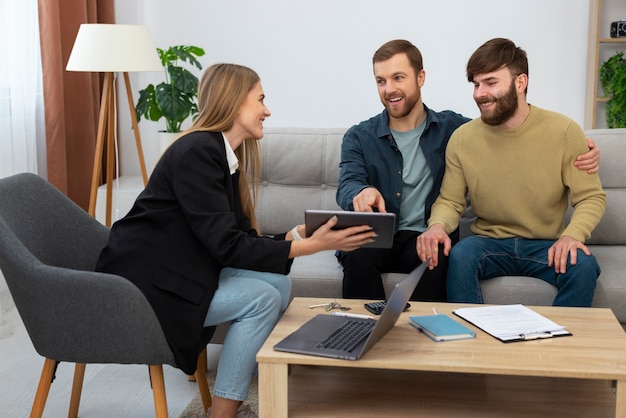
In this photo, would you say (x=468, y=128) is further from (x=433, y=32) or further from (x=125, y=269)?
(x=433, y=32)

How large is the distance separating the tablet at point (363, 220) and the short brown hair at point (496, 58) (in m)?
0.83

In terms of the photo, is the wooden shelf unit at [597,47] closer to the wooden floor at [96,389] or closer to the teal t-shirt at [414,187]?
the teal t-shirt at [414,187]

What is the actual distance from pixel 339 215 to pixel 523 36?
278cm

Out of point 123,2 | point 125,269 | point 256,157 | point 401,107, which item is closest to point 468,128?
point 401,107

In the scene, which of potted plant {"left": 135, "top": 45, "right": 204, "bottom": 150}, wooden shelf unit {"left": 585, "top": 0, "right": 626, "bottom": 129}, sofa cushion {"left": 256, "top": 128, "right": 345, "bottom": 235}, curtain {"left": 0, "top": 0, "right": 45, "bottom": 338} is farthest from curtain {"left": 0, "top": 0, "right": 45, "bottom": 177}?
wooden shelf unit {"left": 585, "top": 0, "right": 626, "bottom": 129}

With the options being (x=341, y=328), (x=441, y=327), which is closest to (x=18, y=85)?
(x=341, y=328)

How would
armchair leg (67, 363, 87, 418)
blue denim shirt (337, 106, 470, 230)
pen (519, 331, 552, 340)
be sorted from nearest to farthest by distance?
1. pen (519, 331, 552, 340)
2. armchair leg (67, 363, 87, 418)
3. blue denim shirt (337, 106, 470, 230)

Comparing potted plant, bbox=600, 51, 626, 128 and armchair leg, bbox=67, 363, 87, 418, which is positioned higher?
potted plant, bbox=600, 51, 626, 128

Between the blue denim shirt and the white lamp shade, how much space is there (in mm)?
1063

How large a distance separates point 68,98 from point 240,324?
7.16 ft

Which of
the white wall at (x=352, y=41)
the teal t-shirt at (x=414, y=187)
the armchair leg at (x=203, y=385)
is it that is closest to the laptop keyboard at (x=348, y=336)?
the armchair leg at (x=203, y=385)

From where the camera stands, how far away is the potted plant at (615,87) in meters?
4.40

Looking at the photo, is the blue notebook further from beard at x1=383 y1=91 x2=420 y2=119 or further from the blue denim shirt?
beard at x1=383 y1=91 x2=420 y2=119

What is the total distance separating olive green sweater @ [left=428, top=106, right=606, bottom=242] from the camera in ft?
8.68
